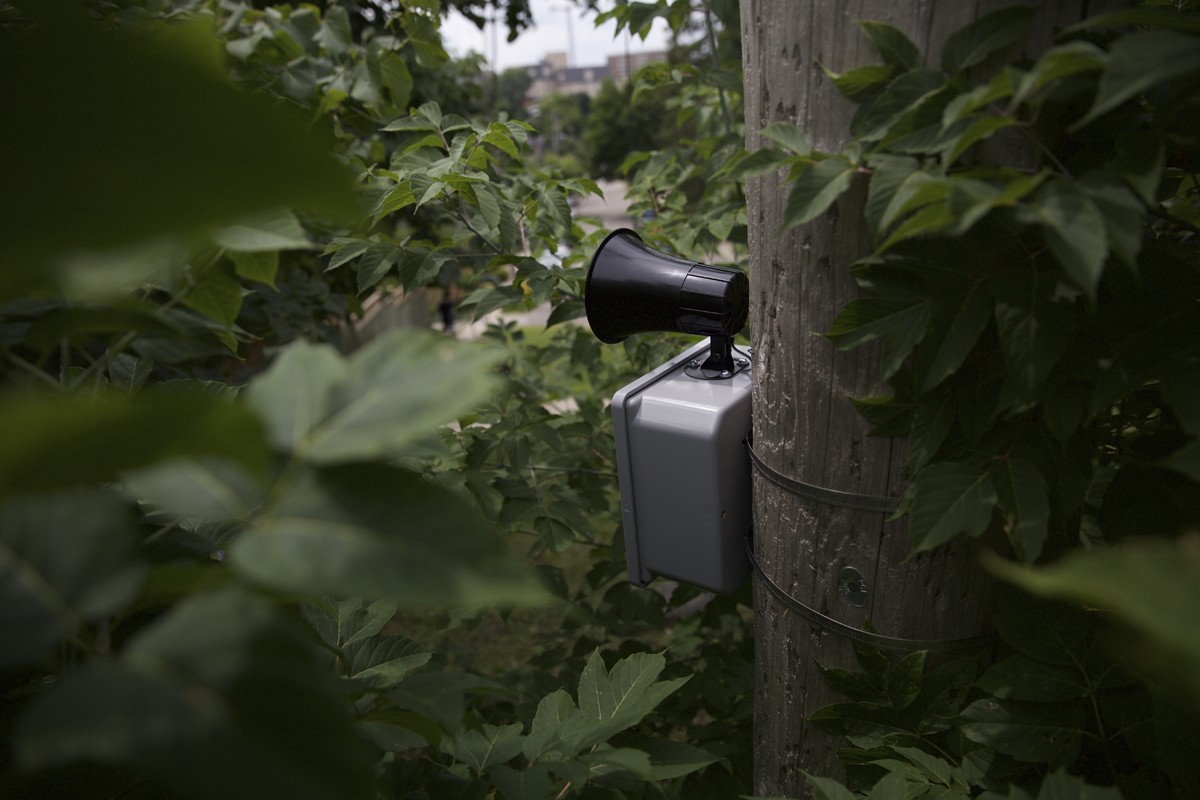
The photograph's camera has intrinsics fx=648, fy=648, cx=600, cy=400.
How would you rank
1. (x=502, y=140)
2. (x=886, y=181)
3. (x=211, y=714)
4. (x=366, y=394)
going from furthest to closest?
1. (x=502, y=140)
2. (x=886, y=181)
3. (x=366, y=394)
4. (x=211, y=714)

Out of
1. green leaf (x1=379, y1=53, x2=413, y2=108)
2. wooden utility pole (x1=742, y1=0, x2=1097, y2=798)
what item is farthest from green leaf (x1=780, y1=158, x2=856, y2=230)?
green leaf (x1=379, y1=53, x2=413, y2=108)

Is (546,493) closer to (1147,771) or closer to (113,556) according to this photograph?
(1147,771)

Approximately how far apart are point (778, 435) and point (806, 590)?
30 centimetres

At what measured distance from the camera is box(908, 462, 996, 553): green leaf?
825 mm

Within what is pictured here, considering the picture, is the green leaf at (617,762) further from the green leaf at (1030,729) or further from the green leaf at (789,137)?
the green leaf at (789,137)

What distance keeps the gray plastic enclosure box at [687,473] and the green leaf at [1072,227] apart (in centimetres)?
69

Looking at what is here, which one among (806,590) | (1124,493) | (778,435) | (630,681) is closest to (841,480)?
(778,435)

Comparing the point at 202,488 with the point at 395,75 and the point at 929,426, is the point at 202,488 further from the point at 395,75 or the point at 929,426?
the point at 395,75

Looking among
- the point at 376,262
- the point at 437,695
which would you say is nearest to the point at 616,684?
the point at 437,695

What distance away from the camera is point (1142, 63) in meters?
0.57

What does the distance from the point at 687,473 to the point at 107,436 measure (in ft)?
3.49

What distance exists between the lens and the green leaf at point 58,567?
360 mm

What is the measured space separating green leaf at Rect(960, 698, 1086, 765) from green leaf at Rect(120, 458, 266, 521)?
94 centimetres

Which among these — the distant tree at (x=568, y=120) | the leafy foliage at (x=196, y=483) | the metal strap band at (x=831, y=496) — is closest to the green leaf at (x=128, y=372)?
the leafy foliage at (x=196, y=483)
